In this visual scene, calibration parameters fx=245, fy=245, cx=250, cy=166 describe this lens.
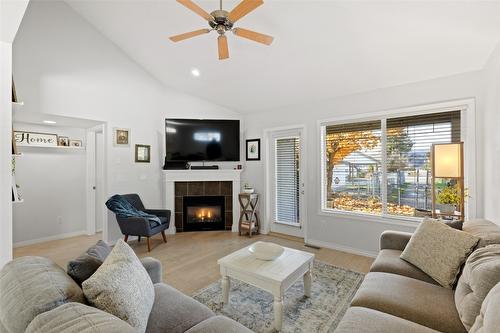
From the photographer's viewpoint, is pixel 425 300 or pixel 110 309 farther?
pixel 425 300

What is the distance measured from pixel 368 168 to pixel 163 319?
11.0 ft

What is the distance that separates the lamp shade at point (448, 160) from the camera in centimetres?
255

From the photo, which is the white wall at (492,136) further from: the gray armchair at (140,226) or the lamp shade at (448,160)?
the gray armchair at (140,226)

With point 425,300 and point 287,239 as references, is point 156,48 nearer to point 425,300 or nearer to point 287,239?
point 287,239

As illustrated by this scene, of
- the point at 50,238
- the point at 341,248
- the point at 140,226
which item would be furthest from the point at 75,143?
the point at 341,248

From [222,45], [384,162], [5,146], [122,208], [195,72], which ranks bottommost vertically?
[122,208]

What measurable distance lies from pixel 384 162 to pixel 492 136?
123 centimetres

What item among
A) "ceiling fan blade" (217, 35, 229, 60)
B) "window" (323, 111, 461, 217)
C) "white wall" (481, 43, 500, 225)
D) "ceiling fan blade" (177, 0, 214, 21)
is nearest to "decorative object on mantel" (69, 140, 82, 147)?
"ceiling fan blade" (217, 35, 229, 60)

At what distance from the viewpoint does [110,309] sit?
3.45 ft

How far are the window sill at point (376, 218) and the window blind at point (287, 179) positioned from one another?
0.66 meters

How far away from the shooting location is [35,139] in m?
4.00

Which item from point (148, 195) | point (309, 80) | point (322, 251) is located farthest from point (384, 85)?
point (148, 195)

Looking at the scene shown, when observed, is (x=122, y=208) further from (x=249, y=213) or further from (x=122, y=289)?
(x=122, y=289)

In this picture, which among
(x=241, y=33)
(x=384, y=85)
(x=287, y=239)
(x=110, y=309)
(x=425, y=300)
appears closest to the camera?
(x=110, y=309)
